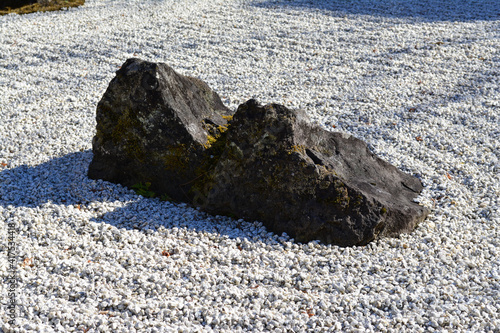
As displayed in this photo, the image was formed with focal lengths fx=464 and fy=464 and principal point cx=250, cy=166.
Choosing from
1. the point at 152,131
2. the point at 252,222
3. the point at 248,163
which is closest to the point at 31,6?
the point at 152,131

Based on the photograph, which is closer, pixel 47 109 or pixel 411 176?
pixel 411 176

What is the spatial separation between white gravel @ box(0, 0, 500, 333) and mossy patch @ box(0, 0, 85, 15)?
108cm

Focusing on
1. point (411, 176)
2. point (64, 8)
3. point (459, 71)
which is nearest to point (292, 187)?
point (411, 176)

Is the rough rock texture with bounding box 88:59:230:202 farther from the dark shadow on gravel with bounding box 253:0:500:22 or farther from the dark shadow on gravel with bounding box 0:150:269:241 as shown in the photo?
the dark shadow on gravel with bounding box 253:0:500:22

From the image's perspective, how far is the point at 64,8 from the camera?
13.7 meters

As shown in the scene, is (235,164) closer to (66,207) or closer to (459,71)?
(66,207)

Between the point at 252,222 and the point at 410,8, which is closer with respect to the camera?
the point at 252,222

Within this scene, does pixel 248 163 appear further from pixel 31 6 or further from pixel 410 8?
pixel 31 6

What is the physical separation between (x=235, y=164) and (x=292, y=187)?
651 millimetres

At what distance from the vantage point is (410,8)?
45.6ft

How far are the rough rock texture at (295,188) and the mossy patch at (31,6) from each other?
36.5 ft

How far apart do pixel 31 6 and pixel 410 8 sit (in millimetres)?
11248

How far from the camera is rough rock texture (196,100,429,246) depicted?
461cm

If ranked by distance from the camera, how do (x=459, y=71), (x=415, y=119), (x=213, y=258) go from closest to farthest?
(x=213, y=258) < (x=415, y=119) < (x=459, y=71)
